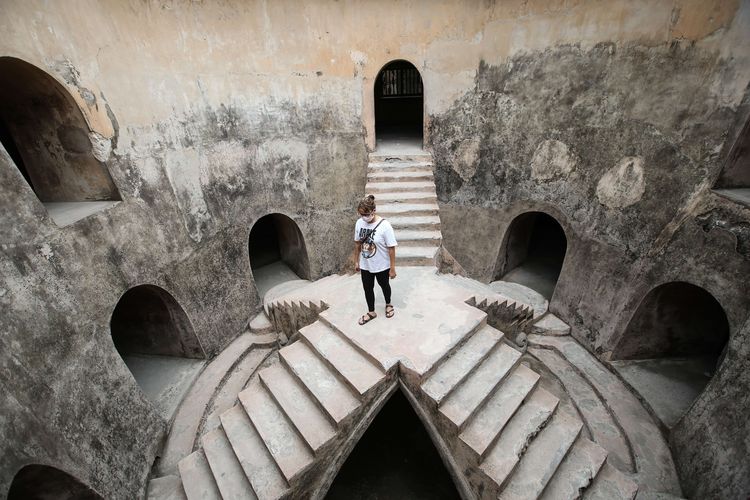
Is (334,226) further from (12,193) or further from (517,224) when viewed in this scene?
(12,193)

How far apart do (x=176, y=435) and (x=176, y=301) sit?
7.55ft

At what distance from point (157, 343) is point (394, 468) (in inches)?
213

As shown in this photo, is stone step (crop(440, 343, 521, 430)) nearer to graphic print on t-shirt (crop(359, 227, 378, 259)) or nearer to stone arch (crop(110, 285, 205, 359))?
graphic print on t-shirt (crop(359, 227, 378, 259))

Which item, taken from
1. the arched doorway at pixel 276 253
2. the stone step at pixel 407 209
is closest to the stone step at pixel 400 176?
the stone step at pixel 407 209

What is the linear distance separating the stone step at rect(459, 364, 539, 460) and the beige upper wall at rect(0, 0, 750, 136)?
17.1 feet

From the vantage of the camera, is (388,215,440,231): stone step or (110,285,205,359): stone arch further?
(388,215,440,231): stone step

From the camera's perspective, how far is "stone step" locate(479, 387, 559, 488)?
4.18 m

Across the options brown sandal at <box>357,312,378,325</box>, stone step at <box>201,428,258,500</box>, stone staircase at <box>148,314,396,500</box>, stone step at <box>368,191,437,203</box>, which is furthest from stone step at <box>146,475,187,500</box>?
stone step at <box>368,191,437,203</box>

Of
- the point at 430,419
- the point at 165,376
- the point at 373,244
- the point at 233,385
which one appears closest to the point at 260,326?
the point at 233,385

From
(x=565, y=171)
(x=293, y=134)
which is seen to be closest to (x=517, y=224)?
(x=565, y=171)

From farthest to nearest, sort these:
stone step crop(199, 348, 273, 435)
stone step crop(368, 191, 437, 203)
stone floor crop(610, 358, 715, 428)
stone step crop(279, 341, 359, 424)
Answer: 1. stone step crop(368, 191, 437, 203)
2. stone step crop(199, 348, 273, 435)
3. stone floor crop(610, 358, 715, 428)
4. stone step crop(279, 341, 359, 424)

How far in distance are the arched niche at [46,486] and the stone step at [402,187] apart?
6.68 meters

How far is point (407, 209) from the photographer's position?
25.5 ft

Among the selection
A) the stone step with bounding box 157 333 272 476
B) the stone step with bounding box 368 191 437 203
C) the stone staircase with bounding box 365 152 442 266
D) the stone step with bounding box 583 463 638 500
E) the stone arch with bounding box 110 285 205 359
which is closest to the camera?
the stone step with bounding box 583 463 638 500
